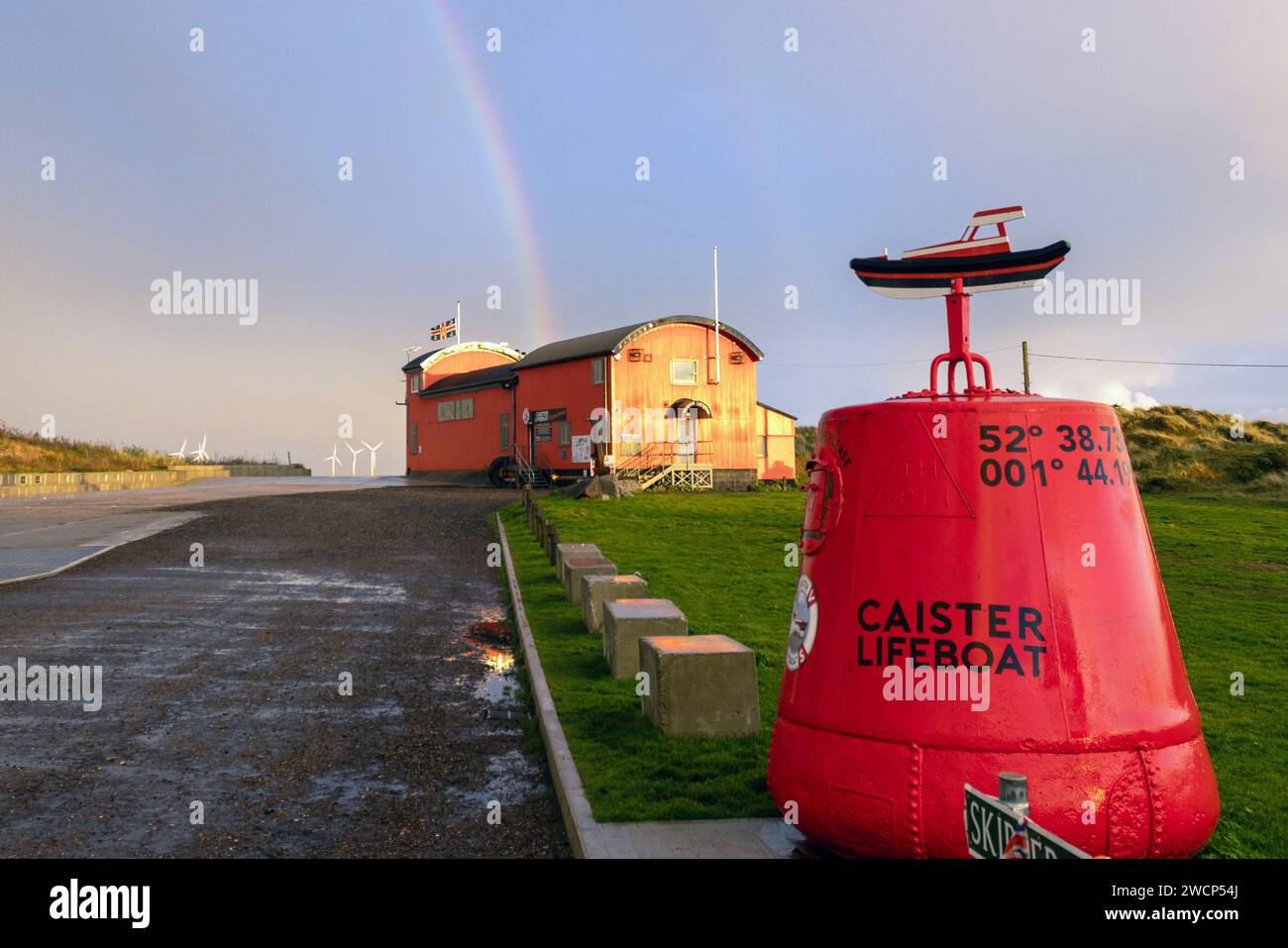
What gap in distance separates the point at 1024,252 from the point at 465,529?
2154 centimetres

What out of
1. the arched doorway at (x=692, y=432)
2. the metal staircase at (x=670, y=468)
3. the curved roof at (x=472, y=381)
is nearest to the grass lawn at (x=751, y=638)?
the metal staircase at (x=670, y=468)

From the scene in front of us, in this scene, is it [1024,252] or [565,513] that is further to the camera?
[565,513]

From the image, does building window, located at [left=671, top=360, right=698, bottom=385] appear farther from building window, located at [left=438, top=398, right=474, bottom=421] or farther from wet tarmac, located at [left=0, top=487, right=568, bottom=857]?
wet tarmac, located at [left=0, top=487, right=568, bottom=857]

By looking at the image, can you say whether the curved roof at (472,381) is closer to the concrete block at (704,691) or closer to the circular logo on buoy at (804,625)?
the concrete block at (704,691)

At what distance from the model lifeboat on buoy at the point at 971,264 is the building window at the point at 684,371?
33850 mm

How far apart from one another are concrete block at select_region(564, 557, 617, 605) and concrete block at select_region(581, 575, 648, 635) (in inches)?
36.0

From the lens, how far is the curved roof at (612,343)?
3741 centimetres

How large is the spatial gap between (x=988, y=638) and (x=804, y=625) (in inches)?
38.0

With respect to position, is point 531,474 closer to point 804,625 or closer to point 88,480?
point 88,480

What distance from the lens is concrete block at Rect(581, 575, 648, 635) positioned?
11477mm

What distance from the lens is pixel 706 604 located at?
13781 mm

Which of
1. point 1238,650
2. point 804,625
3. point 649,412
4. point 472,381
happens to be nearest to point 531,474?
point 649,412

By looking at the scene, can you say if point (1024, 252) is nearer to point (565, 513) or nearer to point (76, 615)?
point (76, 615)
